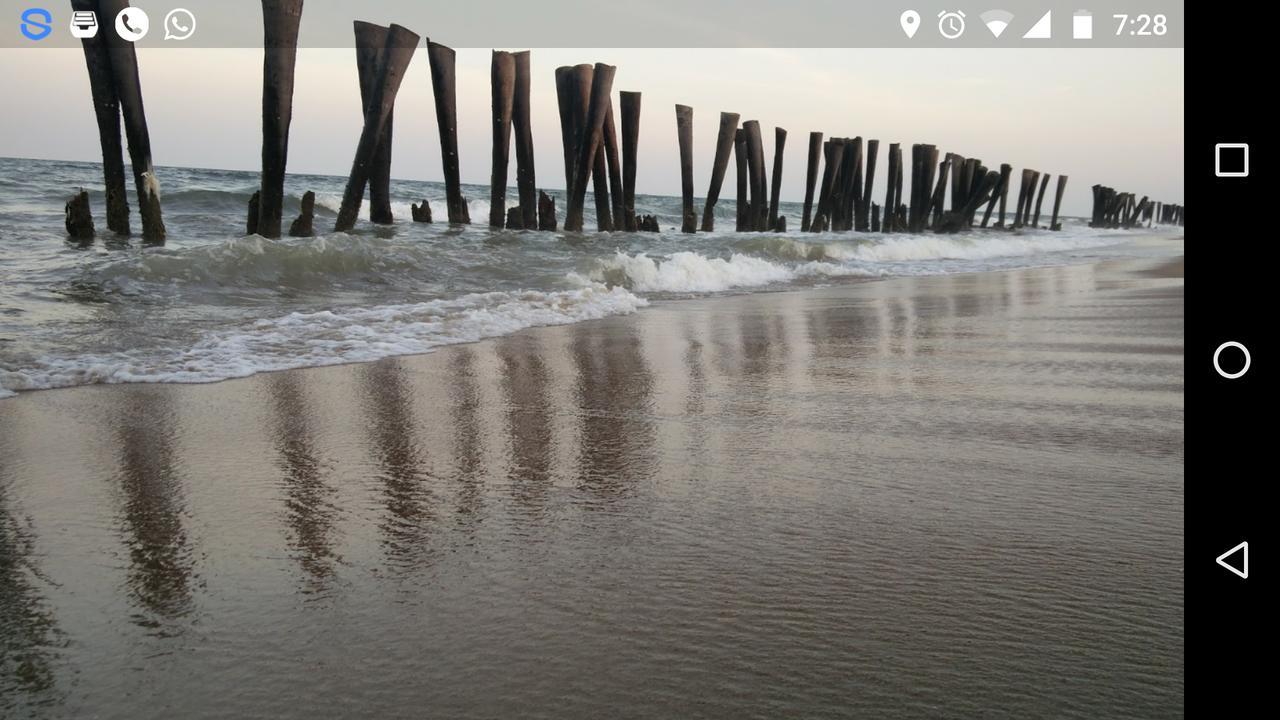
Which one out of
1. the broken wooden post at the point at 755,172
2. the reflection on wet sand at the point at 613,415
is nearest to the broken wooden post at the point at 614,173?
the broken wooden post at the point at 755,172

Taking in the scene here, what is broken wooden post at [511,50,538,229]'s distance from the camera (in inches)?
600

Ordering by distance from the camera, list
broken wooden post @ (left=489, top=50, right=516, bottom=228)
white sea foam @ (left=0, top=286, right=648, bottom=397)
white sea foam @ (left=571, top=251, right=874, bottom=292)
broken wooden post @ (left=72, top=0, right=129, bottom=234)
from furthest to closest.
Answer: broken wooden post @ (left=489, top=50, right=516, bottom=228) < broken wooden post @ (left=72, top=0, right=129, bottom=234) < white sea foam @ (left=571, top=251, right=874, bottom=292) < white sea foam @ (left=0, top=286, right=648, bottom=397)

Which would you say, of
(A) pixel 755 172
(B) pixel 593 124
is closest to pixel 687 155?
(A) pixel 755 172

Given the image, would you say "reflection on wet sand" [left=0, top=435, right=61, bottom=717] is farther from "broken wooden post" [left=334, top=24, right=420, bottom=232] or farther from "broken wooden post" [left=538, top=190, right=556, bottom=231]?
"broken wooden post" [left=538, top=190, right=556, bottom=231]

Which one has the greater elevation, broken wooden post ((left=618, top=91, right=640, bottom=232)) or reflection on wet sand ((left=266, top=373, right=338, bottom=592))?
broken wooden post ((left=618, top=91, right=640, bottom=232))

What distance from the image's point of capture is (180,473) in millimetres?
2631

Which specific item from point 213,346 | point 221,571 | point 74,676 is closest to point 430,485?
point 221,571

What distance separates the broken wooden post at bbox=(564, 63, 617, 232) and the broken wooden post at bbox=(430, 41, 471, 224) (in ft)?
7.13

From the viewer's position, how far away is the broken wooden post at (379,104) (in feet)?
38.2

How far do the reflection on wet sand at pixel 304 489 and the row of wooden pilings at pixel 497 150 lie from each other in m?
7.72

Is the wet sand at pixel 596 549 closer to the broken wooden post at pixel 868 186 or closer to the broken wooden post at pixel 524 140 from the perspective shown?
the broken wooden post at pixel 524 140

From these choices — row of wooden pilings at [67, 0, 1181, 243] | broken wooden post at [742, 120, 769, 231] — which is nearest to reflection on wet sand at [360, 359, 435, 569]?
row of wooden pilings at [67, 0, 1181, 243]

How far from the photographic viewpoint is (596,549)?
193 centimetres
